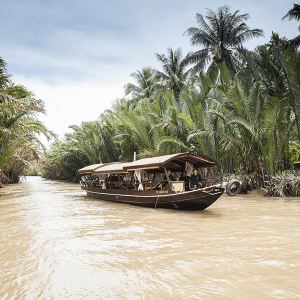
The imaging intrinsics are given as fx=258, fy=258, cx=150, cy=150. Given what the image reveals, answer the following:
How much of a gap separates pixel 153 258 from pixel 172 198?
4.33 metres

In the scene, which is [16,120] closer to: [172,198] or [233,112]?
[172,198]

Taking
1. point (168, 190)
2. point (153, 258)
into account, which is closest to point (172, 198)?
point (168, 190)

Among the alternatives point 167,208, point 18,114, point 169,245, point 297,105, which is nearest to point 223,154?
point 297,105

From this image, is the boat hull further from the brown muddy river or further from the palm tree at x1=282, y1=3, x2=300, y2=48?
the palm tree at x1=282, y1=3, x2=300, y2=48

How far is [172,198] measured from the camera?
28.3ft

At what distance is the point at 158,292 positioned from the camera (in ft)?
10.7

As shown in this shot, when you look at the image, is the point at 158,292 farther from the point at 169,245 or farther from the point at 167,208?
the point at 167,208

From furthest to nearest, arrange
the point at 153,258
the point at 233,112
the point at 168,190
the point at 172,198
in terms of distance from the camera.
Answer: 1. the point at 233,112
2. the point at 168,190
3. the point at 172,198
4. the point at 153,258

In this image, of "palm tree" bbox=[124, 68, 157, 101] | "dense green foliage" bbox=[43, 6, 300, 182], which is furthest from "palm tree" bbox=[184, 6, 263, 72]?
"palm tree" bbox=[124, 68, 157, 101]

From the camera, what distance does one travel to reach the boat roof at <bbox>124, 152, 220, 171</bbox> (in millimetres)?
8570

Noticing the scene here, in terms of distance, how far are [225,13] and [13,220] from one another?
65.1 feet

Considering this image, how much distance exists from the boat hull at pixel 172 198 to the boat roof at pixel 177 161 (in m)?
0.98

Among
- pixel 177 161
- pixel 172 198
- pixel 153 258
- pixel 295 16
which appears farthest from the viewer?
pixel 295 16

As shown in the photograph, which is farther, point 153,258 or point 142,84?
point 142,84
